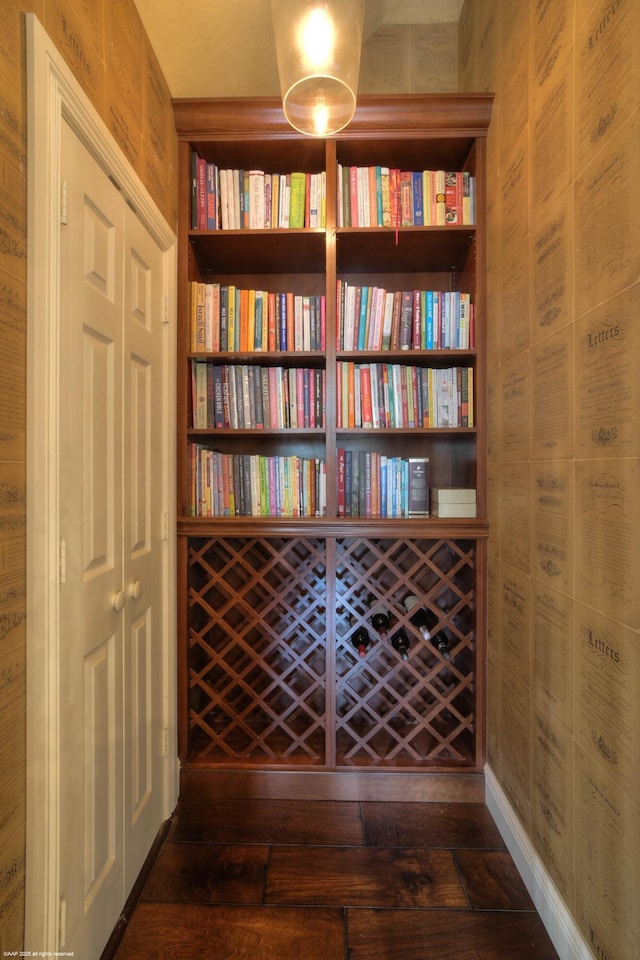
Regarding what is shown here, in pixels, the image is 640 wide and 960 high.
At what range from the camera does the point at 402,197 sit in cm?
173

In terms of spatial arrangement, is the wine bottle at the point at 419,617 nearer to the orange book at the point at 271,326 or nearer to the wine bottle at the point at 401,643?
the wine bottle at the point at 401,643

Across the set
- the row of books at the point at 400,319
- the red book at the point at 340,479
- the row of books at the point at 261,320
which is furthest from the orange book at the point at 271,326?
the red book at the point at 340,479

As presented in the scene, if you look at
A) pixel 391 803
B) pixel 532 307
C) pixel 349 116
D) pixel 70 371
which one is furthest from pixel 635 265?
pixel 391 803

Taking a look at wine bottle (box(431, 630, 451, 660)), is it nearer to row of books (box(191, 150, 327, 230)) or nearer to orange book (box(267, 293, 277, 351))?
orange book (box(267, 293, 277, 351))

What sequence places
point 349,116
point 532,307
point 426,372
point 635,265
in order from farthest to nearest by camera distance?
1. point 426,372
2. point 532,307
3. point 349,116
4. point 635,265

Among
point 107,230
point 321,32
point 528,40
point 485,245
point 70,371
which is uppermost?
point 528,40

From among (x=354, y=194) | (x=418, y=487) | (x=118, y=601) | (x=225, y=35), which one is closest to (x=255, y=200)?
(x=354, y=194)

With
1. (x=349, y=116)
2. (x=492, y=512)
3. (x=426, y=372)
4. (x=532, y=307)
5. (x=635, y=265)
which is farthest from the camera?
(x=426, y=372)

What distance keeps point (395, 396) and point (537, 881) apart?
5.10ft

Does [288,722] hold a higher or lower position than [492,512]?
lower

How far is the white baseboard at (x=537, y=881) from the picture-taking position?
1092 mm

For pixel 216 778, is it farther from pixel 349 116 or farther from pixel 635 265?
pixel 349 116

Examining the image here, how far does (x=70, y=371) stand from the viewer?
0.99 meters

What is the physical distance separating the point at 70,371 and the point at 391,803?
1765 mm
